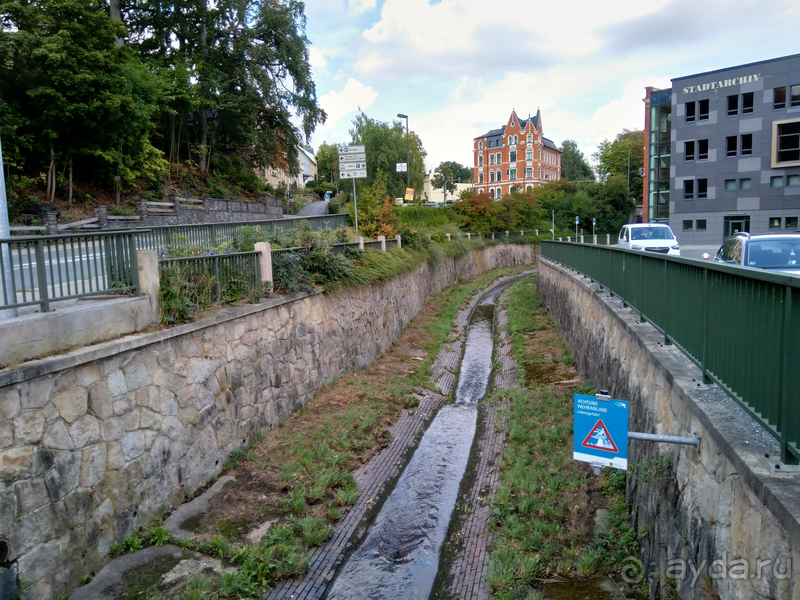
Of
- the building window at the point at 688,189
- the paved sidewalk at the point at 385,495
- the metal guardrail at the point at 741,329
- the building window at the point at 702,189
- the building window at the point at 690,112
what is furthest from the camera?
the building window at the point at 688,189

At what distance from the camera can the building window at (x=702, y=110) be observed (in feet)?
140

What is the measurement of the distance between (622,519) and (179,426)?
5.26 m

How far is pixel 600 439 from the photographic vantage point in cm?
399

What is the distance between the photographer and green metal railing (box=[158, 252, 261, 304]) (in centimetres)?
798

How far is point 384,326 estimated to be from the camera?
16469 mm

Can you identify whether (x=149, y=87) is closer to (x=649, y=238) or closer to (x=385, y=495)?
(x=649, y=238)

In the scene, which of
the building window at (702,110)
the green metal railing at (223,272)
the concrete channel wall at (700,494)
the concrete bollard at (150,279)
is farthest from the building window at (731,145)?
the concrete bollard at (150,279)

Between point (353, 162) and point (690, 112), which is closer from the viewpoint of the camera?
point (353, 162)

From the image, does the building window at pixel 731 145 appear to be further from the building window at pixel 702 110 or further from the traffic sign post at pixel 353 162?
the traffic sign post at pixel 353 162

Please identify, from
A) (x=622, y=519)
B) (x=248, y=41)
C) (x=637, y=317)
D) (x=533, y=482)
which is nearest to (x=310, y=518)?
(x=533, y=482)

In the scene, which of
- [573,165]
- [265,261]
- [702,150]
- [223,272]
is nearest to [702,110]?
[702,150]

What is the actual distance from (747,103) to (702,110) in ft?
9.90

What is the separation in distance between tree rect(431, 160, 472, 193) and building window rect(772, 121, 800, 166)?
47568mm

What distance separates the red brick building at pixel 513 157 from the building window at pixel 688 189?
41.1 meters
